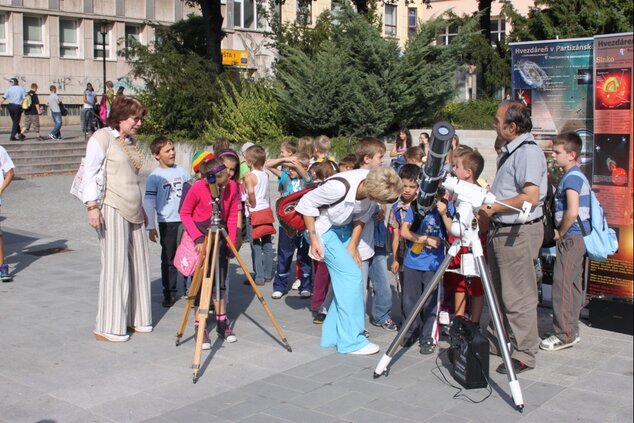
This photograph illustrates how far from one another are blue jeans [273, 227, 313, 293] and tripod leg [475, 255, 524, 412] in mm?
3463

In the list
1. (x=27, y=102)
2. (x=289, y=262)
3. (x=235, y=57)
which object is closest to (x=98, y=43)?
(x=235, y=57)

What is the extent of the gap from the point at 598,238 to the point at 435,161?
1.96m

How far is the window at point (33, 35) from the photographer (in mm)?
39906

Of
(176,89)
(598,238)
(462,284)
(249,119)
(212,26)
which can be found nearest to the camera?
(598,238)

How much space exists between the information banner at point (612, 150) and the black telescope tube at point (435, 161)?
228 centimetres

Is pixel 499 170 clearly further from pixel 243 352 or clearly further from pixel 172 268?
pixel 172 268

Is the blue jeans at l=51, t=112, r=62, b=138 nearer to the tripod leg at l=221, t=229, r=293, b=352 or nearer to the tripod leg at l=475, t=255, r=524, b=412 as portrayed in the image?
the tripod leg at l=221, t=229, r=293, b=352

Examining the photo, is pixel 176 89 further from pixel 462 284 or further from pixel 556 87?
pixel 462 284

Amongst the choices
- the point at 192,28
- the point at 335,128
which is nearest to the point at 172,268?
the point at 335,128

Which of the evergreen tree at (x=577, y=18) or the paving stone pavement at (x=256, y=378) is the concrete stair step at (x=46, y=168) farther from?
the paving stone pavement at (x=256, y=378)

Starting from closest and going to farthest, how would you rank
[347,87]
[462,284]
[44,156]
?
[462,284] → [347,87] → [44,156]

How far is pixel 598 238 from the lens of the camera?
267 inches

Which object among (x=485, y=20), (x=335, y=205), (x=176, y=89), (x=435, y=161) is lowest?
(x=335, y=205)

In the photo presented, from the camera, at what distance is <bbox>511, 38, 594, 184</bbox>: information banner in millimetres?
8203
